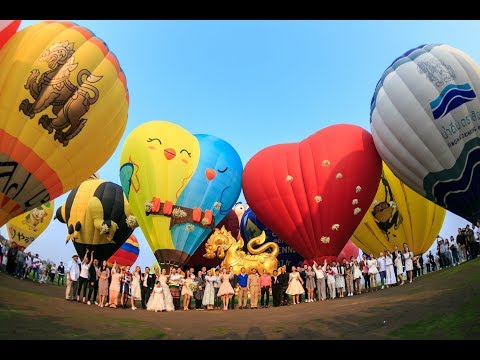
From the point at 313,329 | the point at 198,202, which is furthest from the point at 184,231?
the point at 313,329

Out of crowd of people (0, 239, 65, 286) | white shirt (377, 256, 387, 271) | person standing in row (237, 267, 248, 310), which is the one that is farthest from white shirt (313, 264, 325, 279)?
crowd of people (0, 239, 65, 286)

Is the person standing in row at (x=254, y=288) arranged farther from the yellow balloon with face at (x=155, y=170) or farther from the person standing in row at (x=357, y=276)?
the yellow balloon with face at (x=155, y=170)

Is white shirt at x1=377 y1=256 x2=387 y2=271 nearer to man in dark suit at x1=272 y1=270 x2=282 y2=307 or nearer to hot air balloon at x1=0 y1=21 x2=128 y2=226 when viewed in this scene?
man in dark suit at x1=272 y1=270 x2=282 y2=307

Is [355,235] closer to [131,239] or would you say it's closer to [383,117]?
[383,117]

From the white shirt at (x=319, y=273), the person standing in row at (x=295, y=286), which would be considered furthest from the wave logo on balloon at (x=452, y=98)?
the person standing in row at (x=295, y=286)

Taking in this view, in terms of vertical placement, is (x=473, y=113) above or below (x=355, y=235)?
above

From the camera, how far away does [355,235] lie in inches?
724

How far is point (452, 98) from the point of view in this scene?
1279 centimetres

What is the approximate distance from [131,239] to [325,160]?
13147 millimetres

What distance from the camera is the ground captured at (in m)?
7.17

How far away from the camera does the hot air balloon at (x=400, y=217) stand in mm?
17062

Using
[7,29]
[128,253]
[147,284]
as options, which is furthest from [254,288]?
[128,253]
